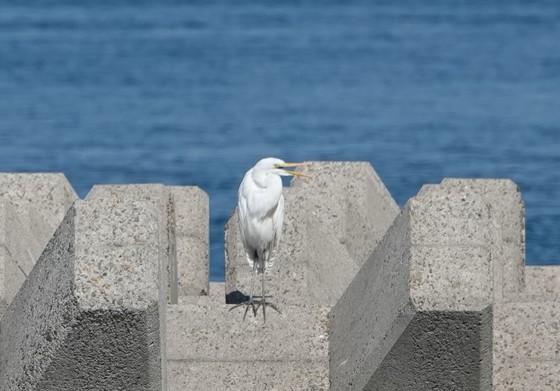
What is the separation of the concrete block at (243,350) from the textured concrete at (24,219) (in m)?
0.71

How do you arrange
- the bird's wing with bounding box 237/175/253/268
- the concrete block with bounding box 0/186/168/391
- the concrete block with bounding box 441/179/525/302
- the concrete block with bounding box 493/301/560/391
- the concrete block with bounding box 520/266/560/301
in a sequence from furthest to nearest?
the concrete block with bounding box 520/266/560/301 < the concrete block with bounding box 441/179/525/302 < the bird's wing with bounding box 237/175/253/268 < the concrete block with bounding box 493/301/560/391 < the concrete block with bounding box 0/186/168/391

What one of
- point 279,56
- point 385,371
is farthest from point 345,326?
point 279,56

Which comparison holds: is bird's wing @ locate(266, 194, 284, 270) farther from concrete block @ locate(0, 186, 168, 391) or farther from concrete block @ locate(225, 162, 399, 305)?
concrete block @ locate(0, 186, 168, 391)

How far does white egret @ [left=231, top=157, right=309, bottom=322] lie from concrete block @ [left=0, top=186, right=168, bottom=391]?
258 cm

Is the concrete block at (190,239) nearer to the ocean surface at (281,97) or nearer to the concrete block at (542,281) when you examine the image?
the concrete block at (542,281)

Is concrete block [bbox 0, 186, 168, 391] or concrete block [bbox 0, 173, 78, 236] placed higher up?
concrete block [bbox 0, 173, 78, 236]

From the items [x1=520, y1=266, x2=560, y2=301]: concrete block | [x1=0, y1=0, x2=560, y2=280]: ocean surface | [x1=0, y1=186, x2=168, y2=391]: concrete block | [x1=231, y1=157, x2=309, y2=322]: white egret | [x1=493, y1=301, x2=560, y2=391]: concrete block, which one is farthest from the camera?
[x1=0, y1=0, x2=560, y2=280]: ocean surface

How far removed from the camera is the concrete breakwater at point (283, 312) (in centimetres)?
625

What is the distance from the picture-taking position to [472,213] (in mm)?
6906

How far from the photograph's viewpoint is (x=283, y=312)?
780 centimetres

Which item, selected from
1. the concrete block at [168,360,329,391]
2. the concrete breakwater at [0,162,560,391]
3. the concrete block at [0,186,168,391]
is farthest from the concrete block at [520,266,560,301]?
the concrete block at [0,186,168,391]

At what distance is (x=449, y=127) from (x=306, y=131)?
9.31ft

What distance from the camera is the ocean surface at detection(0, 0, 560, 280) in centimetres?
3111

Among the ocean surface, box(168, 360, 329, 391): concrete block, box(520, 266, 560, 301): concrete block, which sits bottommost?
box(168, 360, 329, 391): concrete block
